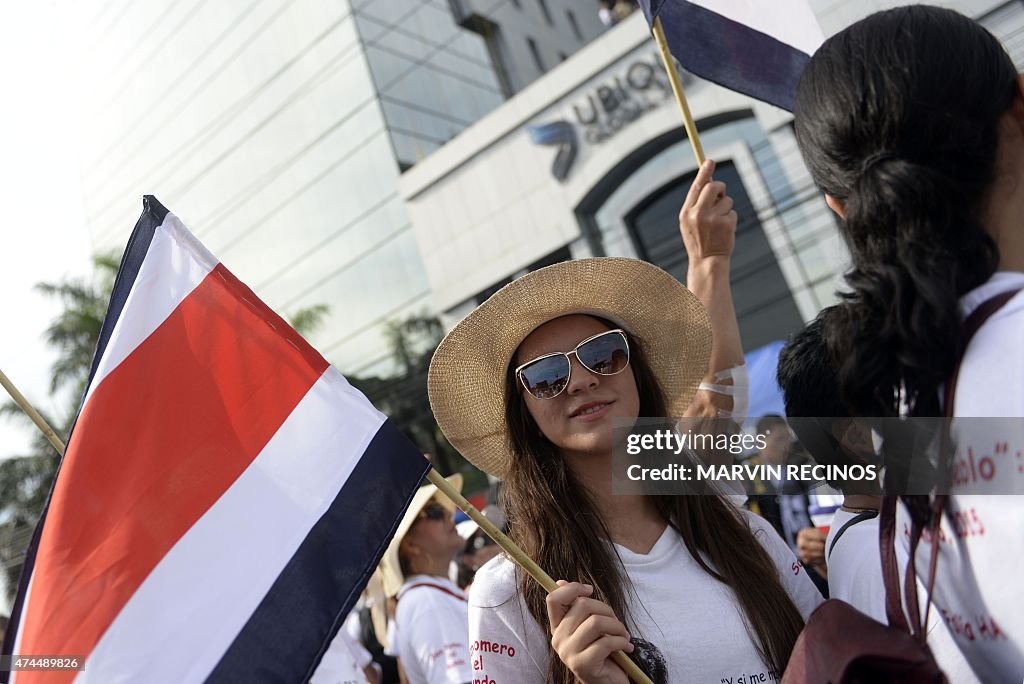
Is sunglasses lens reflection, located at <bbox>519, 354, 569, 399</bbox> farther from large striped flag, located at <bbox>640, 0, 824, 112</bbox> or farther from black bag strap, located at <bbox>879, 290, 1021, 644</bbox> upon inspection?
large striped flag, located at <bbox>640, 0, 824, 112</bbox>

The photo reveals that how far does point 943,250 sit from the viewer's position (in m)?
1.01

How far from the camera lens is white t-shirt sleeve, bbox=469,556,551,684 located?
1.72 m

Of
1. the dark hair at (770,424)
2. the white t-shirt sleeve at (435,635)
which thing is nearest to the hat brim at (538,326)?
the white t-shirt sleeve at (435,635)

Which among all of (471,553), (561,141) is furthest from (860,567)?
(561,141)

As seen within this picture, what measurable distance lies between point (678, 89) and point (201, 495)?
147cm

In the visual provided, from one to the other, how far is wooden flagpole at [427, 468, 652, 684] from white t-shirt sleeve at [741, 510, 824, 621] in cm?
52

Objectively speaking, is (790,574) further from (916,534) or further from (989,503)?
(989,503)

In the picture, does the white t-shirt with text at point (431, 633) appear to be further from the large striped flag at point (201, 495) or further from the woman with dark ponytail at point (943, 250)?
the woman with dark ponytail at point (943, 250)

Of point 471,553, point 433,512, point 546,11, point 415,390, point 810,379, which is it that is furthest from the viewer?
point 546,11

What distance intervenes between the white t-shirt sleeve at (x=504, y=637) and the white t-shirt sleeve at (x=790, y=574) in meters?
0.58

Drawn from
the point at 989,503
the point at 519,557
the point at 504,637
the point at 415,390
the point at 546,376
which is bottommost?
the point at 989,503

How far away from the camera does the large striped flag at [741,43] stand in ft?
8.39

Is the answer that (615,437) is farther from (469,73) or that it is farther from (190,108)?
(190,108)

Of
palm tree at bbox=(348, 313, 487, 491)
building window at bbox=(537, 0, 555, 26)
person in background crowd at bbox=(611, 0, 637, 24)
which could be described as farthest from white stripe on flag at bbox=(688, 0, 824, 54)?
building window at bbox=(537, 0, 555, 26)
